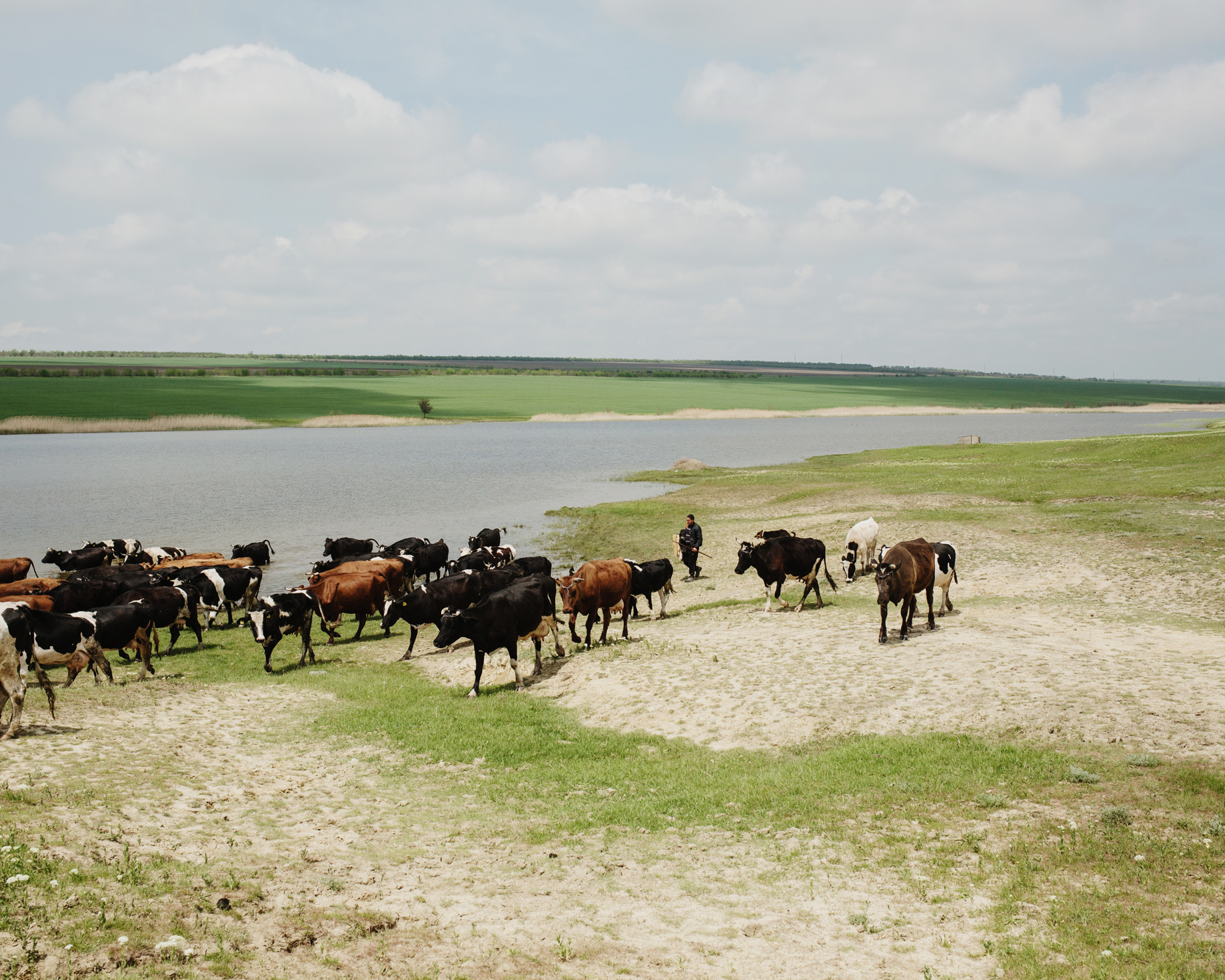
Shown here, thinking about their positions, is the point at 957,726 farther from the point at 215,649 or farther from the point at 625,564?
the point at 215,649

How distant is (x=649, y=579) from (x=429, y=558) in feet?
37.4

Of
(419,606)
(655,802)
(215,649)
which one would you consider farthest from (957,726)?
(215,649)

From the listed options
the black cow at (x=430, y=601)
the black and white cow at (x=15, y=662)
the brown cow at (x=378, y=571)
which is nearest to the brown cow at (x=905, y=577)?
the black cow at (x=430, y=601)

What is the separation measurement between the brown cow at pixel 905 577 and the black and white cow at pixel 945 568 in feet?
4.07

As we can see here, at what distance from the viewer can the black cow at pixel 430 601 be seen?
68.1ft

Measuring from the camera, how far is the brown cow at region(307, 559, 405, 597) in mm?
24219

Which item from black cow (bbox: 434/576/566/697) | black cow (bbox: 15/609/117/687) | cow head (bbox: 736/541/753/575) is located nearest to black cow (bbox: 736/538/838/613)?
cow head (bbox: 736/541/753/575)

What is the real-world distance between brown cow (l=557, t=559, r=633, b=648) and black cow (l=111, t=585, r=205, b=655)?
9.73 meters

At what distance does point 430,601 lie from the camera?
20828mm

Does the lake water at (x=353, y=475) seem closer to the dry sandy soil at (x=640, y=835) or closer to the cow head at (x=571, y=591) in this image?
the cow head at (x=571, y=591)

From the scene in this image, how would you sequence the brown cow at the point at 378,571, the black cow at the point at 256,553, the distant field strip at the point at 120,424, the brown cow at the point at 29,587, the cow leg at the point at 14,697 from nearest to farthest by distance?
the cow leg at the point at 14,697 < the brown cow at the point at 29,587 < the brown cow at the point at 378,571 < the black cow at the point at 256,553 < the distant field strip at the point at 120,424

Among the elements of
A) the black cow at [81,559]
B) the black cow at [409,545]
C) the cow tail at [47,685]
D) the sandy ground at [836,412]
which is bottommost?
the black cow at [81,559]

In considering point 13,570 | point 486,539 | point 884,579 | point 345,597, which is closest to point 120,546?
point 13,570

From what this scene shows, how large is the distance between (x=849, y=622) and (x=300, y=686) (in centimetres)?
1274
